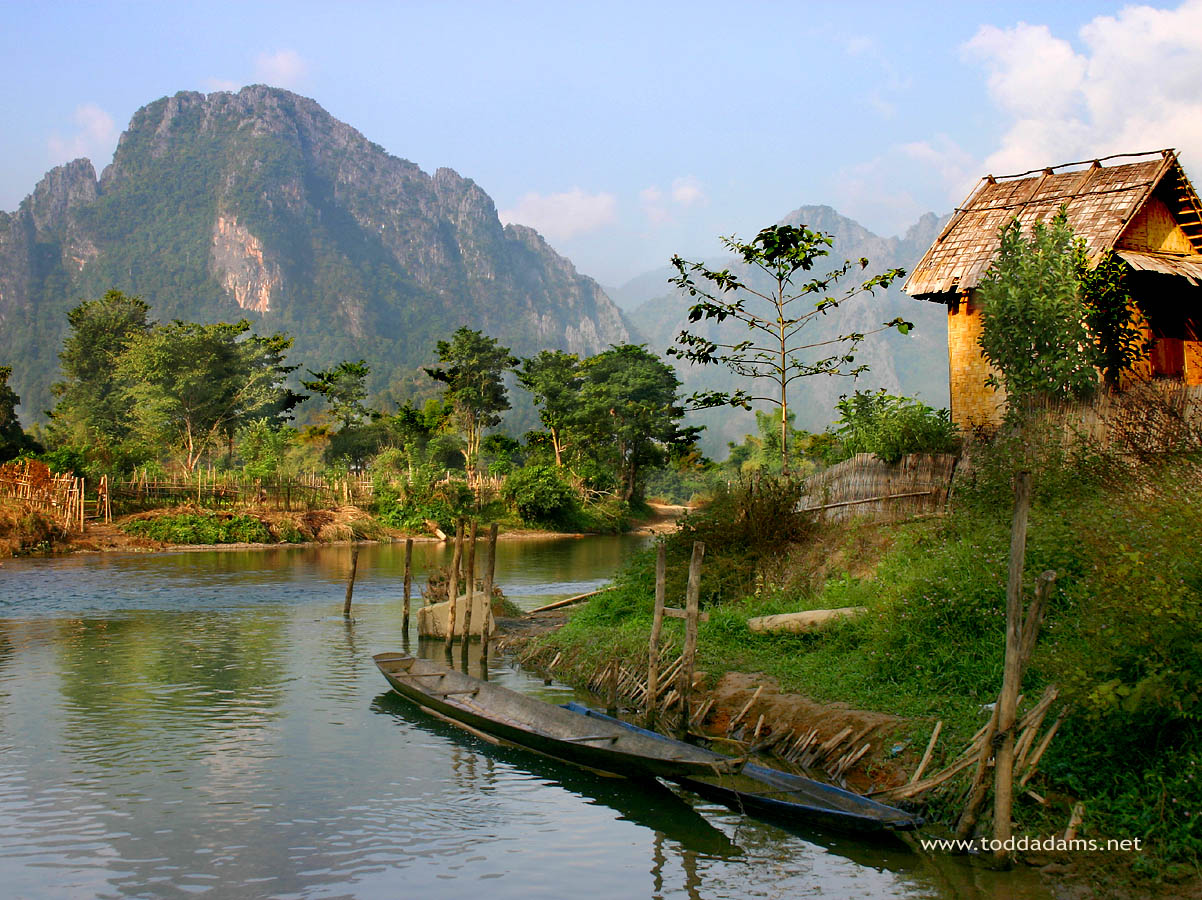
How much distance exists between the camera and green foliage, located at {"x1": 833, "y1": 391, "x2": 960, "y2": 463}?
15125 mm

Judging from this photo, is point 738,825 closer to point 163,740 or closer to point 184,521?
point 163,740

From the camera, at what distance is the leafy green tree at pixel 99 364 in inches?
2174

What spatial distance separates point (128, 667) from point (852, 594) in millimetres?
10726

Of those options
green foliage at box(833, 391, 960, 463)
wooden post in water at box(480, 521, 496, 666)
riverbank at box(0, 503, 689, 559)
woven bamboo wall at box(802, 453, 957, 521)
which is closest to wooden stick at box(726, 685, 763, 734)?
woven bamboo wall at box(802, 453, 957, 521)

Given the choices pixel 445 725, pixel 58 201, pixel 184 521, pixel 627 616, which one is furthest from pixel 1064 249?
pixel 58 201

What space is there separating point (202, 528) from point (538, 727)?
97.0 ft

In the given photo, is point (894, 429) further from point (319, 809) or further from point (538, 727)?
point (319, 809)

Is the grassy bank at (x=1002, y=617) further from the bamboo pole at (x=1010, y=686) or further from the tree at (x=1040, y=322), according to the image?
the tree at (x=1040, y=322)

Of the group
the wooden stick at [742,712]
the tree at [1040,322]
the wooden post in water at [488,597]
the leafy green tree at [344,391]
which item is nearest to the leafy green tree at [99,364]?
the leafy green tree at [344,391]

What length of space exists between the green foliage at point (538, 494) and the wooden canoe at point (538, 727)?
110 ft

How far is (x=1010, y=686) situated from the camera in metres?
6.47

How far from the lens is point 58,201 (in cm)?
16338

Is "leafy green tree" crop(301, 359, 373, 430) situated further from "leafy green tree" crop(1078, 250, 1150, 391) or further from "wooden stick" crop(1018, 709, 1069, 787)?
"wooden stick" crop(1018, 709, 1069, 787)

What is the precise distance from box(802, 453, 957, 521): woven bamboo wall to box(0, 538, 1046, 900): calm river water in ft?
16.9
